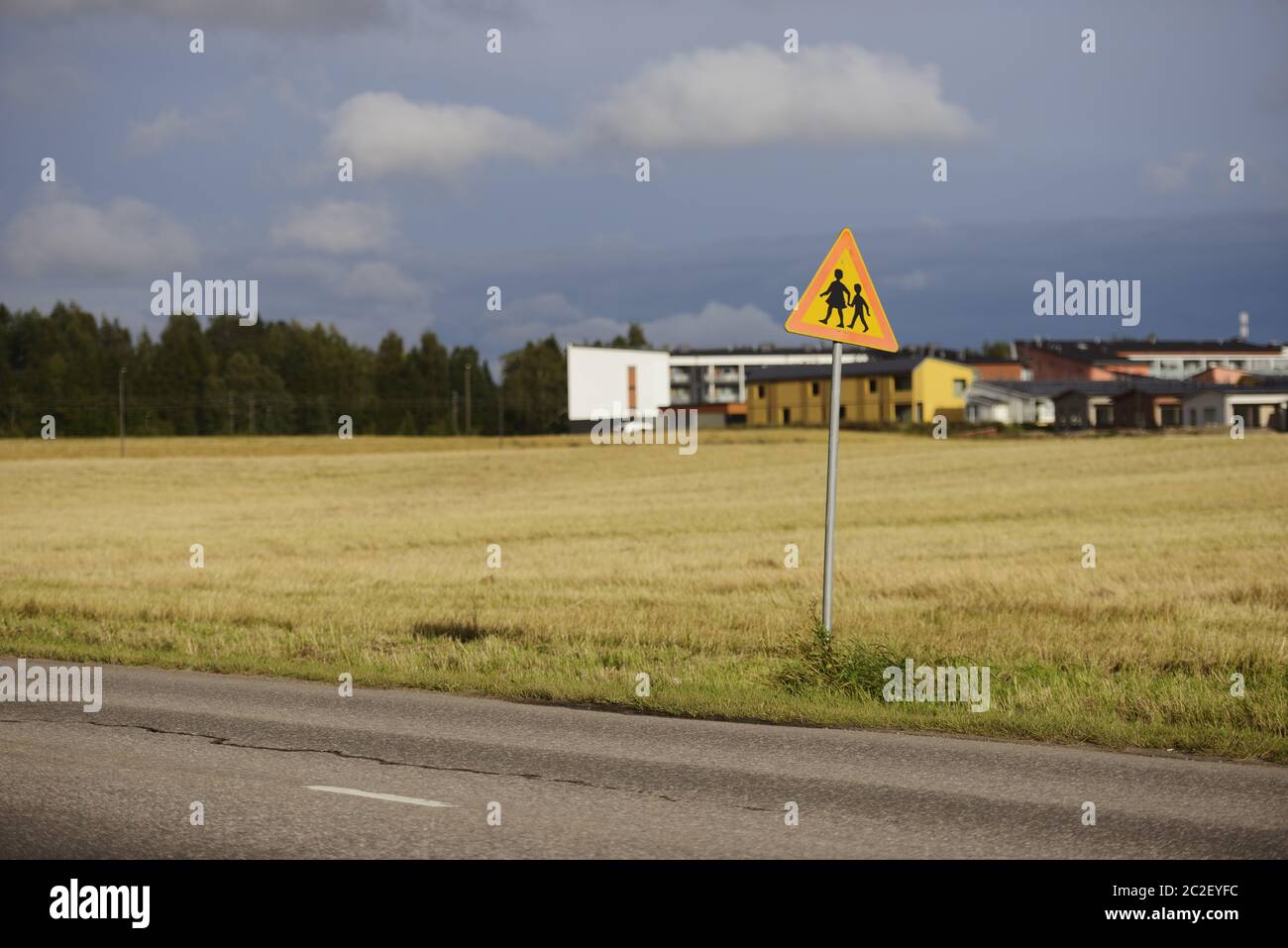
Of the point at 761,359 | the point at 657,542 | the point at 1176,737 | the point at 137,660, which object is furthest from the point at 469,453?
the point at 761,359

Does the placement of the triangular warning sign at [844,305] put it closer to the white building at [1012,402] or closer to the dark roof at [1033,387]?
the white building at [1012,402]

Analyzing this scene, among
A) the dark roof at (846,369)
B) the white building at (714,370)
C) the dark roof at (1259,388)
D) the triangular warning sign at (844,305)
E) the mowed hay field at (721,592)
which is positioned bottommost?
the mowed hay field at (721,592)

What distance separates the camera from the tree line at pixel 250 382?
13338cm

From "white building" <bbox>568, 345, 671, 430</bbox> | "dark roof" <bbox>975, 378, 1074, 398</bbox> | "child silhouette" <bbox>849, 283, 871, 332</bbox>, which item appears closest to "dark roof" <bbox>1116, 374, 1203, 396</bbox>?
"dark roof" <bbox>975, 378, 1074, 398</bbox>

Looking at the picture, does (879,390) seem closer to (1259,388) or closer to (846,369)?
(846,369)

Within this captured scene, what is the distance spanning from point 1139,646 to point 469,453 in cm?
6893

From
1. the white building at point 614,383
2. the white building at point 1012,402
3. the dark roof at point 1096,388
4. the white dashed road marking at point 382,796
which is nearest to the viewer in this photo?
the white dashed road marking at point 382,796

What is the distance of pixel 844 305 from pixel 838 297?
0.30ft

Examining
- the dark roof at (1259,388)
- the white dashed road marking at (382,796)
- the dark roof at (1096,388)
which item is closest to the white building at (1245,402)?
the dark roof at (1259,388)

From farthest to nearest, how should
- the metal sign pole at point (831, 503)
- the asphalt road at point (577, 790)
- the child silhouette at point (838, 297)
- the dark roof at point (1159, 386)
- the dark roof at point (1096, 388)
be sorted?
the dark roof at point (1096, 388) < the dark roof at point (1159, 386) < the metal sign pole at point (831, 503) < the child silhouette at point (838, 297) < the asphalt road at point (577, 790)

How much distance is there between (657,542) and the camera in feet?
107

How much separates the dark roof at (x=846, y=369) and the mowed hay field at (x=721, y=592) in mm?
57622

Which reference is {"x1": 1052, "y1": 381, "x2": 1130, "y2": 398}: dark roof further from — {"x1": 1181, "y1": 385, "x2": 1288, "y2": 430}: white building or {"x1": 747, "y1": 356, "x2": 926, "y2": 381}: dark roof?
{"x1": 747, "y1": 356, "x2": 926, "y2": 381}: dark roof
